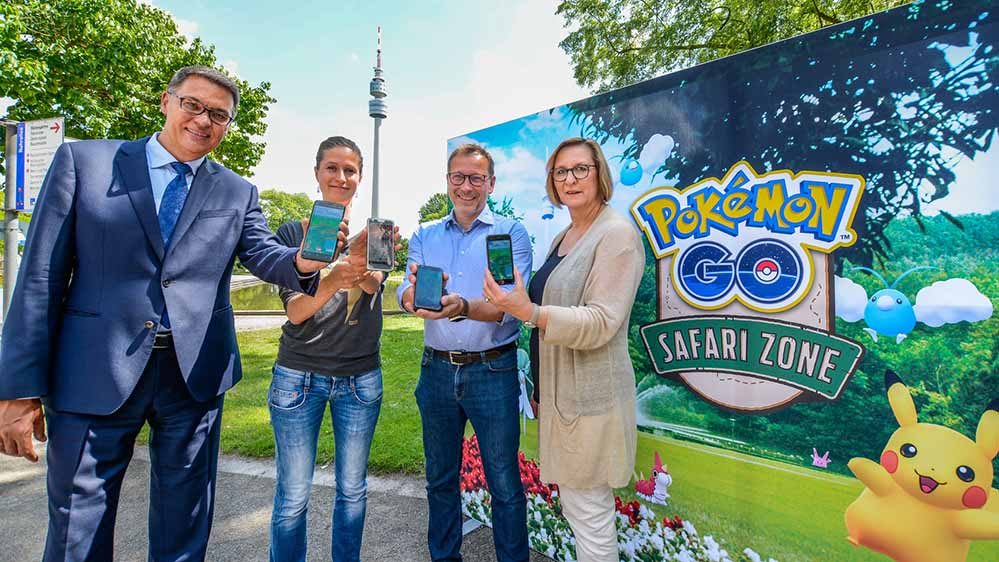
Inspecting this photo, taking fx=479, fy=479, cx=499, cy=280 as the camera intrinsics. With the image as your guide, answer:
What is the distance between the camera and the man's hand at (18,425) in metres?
1.66

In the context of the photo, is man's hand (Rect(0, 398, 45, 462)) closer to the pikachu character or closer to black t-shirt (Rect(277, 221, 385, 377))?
black t-shirt (Rect(277, 221, 385, 377))

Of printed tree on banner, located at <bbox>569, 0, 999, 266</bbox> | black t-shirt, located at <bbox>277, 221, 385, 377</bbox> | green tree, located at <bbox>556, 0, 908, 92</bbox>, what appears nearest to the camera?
printed tree on banner, located at <bbox>569, 0, 999, 266</bbox>

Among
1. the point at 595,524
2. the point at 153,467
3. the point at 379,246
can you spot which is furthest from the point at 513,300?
the point at 153,467

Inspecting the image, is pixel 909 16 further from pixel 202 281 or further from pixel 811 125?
pixel 202 281

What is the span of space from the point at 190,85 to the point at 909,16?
8.77ft

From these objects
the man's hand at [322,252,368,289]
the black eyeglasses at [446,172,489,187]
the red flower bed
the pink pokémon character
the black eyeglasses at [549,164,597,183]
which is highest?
the black eyeglasses at [446,172,489,187]

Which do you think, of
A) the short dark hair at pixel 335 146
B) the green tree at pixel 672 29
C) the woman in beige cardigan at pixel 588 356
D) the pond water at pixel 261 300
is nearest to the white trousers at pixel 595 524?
the woman in beige cardigan at pixel 588 356

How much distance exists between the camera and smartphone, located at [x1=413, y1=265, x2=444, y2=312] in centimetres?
216

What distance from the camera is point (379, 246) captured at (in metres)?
2.02

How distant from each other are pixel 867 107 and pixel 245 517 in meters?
4.30

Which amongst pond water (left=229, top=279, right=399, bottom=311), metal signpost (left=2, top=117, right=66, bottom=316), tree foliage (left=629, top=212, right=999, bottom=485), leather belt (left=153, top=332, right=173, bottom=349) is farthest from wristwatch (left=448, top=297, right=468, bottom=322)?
pond water (left=229, top=279, right=399, bottom=311)

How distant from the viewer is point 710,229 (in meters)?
2.17

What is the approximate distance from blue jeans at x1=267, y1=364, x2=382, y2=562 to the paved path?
0.71 metres

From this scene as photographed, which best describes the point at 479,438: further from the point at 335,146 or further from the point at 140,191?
the point at 140,191
